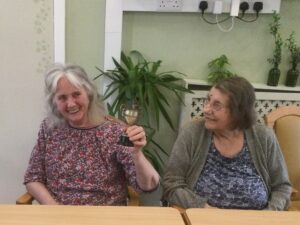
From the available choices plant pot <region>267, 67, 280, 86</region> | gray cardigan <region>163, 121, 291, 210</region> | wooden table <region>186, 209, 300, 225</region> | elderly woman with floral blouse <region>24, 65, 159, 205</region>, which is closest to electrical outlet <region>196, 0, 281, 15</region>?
plant pot <region>267, 67, 280, 86</region>

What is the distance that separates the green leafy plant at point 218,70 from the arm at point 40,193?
124cm

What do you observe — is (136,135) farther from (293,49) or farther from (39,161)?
(293,49)

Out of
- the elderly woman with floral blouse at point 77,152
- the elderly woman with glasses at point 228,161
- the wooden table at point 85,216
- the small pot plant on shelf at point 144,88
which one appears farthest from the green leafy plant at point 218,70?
the wooden table at point 85,216

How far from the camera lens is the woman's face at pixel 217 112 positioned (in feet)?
5.38

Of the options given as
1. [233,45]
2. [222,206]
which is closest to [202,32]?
[233,45]

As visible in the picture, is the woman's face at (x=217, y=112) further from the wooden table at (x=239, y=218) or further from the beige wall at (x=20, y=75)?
the beige wall at (x=20, y=75)

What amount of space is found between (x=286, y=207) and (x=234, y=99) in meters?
0.61

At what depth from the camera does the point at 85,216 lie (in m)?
1.13

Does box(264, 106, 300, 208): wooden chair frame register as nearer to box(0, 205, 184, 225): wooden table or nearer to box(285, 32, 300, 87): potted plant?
box(285, 32, 300, 87): potted plant

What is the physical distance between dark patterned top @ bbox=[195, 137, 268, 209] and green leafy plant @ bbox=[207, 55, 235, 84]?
0.65 m

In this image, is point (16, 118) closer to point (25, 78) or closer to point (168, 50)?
point (25, 78)

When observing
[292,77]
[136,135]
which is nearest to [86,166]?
[136,135]

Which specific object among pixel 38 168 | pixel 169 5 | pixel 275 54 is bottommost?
pixel 38 168

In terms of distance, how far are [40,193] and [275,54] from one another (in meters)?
1.68
